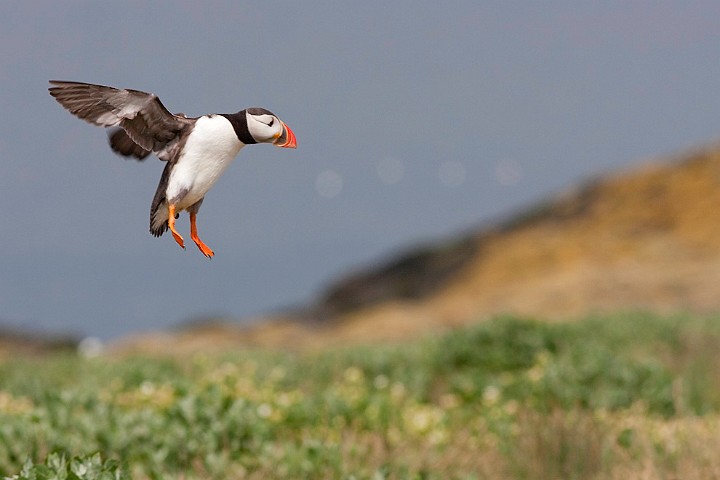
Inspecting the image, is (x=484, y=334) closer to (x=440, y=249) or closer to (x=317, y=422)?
(x=317, y=422)

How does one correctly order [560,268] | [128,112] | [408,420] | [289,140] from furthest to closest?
[560,268], [408,420], [128,112], [289,140]

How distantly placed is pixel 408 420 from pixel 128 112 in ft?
18.0

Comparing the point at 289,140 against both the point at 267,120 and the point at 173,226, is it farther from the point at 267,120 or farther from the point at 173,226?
the point at 173,226

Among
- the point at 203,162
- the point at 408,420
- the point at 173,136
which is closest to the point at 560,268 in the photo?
the point at 408,420

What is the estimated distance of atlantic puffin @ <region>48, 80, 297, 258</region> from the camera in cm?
176

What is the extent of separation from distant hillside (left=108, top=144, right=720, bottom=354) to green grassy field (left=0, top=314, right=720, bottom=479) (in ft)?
28.1

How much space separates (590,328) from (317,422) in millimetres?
6906

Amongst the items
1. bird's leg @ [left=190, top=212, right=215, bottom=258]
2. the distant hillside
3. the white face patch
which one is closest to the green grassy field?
bird's leg @ [left=190, top=212, right=215, bottom=258]

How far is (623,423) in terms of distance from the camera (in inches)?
Result: 280

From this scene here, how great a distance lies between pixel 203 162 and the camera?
5.82ft

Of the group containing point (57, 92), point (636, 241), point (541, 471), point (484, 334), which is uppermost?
point (636, 241)

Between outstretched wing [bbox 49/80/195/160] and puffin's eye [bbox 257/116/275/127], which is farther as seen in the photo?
outstretched wing [bbox 49/80/195/160]

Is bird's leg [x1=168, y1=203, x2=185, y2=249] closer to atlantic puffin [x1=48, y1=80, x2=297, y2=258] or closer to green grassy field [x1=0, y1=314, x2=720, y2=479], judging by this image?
atlantic puffin [x1=48, y1=80, x2=297, y2=258]

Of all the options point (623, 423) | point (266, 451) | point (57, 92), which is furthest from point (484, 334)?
point (57, 92)
